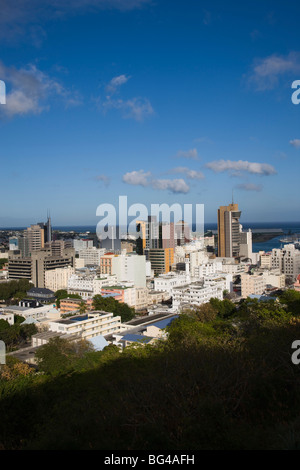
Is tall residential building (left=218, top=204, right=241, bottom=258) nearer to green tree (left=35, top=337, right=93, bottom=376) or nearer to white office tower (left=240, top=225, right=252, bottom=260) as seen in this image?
white office tower (left=240, top=225, right=252, bottom=260)

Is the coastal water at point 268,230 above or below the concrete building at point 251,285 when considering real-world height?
above

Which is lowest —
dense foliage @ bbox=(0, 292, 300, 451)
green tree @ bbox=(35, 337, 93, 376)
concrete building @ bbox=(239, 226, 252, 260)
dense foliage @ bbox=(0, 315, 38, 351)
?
dense foliage @ bbox=(0, 315, 38, 351)

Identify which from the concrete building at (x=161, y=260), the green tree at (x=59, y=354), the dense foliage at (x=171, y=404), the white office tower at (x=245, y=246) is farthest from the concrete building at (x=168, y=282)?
the white office tower at (x=245, y=246)

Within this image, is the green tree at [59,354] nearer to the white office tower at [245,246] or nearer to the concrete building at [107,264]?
the concrete building at [107,264]

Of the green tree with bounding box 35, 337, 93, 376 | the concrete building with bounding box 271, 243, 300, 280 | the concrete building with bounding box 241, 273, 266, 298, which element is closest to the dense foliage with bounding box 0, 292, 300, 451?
the green tree with bounding box 35, 337, 93, 376

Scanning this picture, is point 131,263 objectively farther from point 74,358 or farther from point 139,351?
point 139,351

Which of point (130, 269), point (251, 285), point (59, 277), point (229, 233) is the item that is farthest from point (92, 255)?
point (251, 285)

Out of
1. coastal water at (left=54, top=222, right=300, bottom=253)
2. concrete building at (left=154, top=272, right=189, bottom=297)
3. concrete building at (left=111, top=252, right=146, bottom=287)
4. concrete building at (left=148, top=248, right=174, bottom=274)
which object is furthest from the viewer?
coastal water at (left=54, top=222, right=300, bottom=253)
